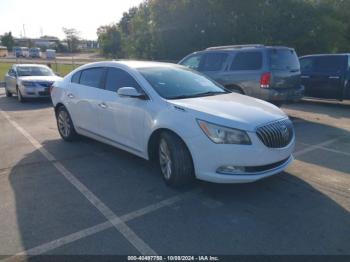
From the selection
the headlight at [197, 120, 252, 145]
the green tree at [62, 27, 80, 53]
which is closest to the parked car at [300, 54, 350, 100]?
the headlight at [197, 120, 252, 145]

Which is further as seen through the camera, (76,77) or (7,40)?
(7,40)

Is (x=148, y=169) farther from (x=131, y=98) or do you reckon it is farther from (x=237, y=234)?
(x=237, y=234)

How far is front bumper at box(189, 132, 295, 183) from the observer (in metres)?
3.90

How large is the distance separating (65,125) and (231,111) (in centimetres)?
403

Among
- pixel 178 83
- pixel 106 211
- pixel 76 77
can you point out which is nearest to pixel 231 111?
pixel 178 83

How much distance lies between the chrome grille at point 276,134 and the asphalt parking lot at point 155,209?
2.14 ft

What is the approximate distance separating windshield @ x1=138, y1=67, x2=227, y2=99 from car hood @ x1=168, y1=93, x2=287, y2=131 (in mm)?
257

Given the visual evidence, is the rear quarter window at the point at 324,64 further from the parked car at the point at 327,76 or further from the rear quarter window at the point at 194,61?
the rear quarter window at the point at 194,61

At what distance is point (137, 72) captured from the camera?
512 cm

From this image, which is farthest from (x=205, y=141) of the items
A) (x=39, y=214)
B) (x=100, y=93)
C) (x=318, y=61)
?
(x=318, y=61)

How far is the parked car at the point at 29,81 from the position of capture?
523 inches

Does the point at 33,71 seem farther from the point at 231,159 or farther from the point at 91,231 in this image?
the point at 231,159

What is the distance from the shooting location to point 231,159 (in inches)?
154

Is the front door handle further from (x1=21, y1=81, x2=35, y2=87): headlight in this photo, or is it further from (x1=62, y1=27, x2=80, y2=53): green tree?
(x1=62, y1=27, x2=80, y2=53): green tree
